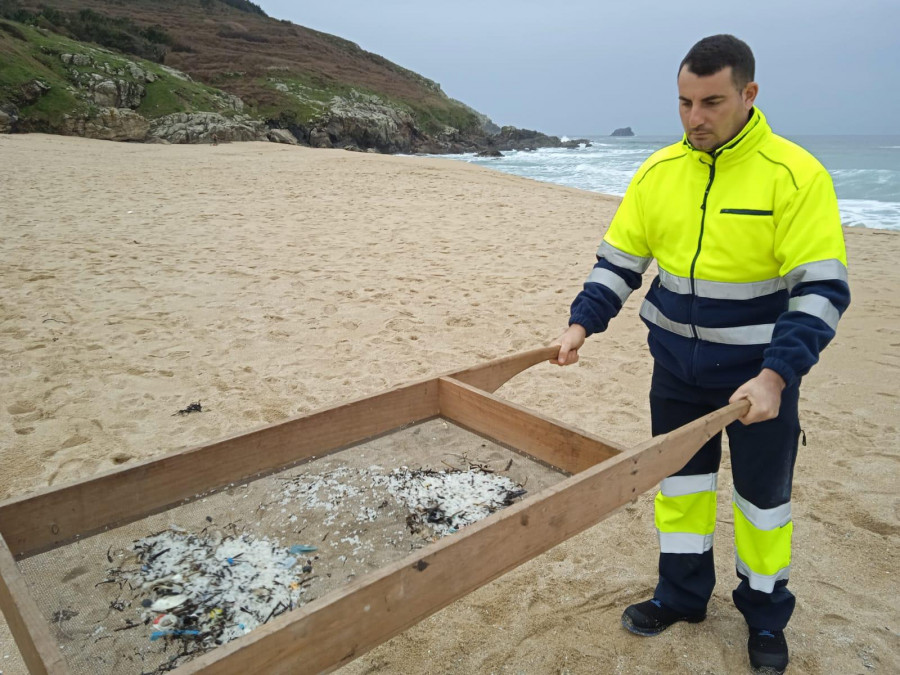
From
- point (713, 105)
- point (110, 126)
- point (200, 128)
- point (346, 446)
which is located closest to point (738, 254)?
point (713, 105)

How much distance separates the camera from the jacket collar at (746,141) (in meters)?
1.90

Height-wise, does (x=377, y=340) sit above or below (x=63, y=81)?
below

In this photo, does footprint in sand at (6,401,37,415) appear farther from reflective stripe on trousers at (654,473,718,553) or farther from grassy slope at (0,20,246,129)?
grassy slope at (0,20,246,129)

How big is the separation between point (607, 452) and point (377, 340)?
356cm

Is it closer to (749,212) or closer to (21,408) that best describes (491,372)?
(749,212)

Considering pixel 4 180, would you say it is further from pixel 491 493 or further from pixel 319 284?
pixel 491 493

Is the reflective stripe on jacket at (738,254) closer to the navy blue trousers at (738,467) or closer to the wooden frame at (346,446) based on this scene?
the navy blue trousers at (738,467)

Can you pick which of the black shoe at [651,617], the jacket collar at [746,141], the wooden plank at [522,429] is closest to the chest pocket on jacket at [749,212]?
the jacket collar at [746,141]

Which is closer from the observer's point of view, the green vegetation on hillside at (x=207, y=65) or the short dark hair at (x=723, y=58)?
the short dark hair at (x=723, y=58)

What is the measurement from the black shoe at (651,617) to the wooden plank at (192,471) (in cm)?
112

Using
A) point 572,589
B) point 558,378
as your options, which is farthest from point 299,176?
point 572,589

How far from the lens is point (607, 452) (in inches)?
85.7

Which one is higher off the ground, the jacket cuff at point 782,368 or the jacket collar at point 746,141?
the jacket collar at point 746,141

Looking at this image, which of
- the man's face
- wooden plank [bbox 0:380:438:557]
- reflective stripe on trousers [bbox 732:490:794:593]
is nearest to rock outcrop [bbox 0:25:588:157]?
wooden plank [bbox 0:380:438:557]
